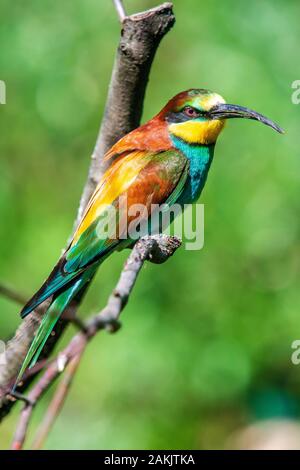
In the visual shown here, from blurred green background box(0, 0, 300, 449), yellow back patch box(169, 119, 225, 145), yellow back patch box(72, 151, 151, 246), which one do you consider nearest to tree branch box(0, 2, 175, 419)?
yellow back patch box(72, 151, 151, 246)

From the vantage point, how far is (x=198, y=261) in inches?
136

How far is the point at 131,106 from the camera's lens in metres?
2.18

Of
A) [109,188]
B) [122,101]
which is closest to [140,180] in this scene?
[109,188]

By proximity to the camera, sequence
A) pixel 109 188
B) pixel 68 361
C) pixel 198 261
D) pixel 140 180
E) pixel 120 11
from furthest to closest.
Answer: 1. pixel 198 261
2. pixel 140 180
3. pixel 109 188
4. pixel 120 11
5. pixel 68 361

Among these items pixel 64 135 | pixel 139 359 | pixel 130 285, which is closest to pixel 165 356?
pixel 139 359

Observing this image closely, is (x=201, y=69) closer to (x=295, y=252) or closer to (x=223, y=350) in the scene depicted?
(x=295, y=252)

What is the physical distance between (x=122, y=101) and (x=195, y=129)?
0.58 m

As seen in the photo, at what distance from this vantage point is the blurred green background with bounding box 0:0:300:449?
3.34 m

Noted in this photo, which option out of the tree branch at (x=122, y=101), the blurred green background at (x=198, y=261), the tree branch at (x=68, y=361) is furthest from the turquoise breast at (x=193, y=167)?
the tree branch at (x=68, y=361)

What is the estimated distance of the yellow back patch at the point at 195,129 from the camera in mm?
2682

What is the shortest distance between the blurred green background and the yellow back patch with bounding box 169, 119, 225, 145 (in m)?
0.69

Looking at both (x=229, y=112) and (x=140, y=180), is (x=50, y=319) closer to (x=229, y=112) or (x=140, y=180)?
(x=140, y=180)

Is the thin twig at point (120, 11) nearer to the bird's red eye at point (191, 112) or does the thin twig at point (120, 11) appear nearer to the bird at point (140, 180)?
the bird at point (140, 180)

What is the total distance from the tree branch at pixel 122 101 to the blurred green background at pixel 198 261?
105 centimetres
